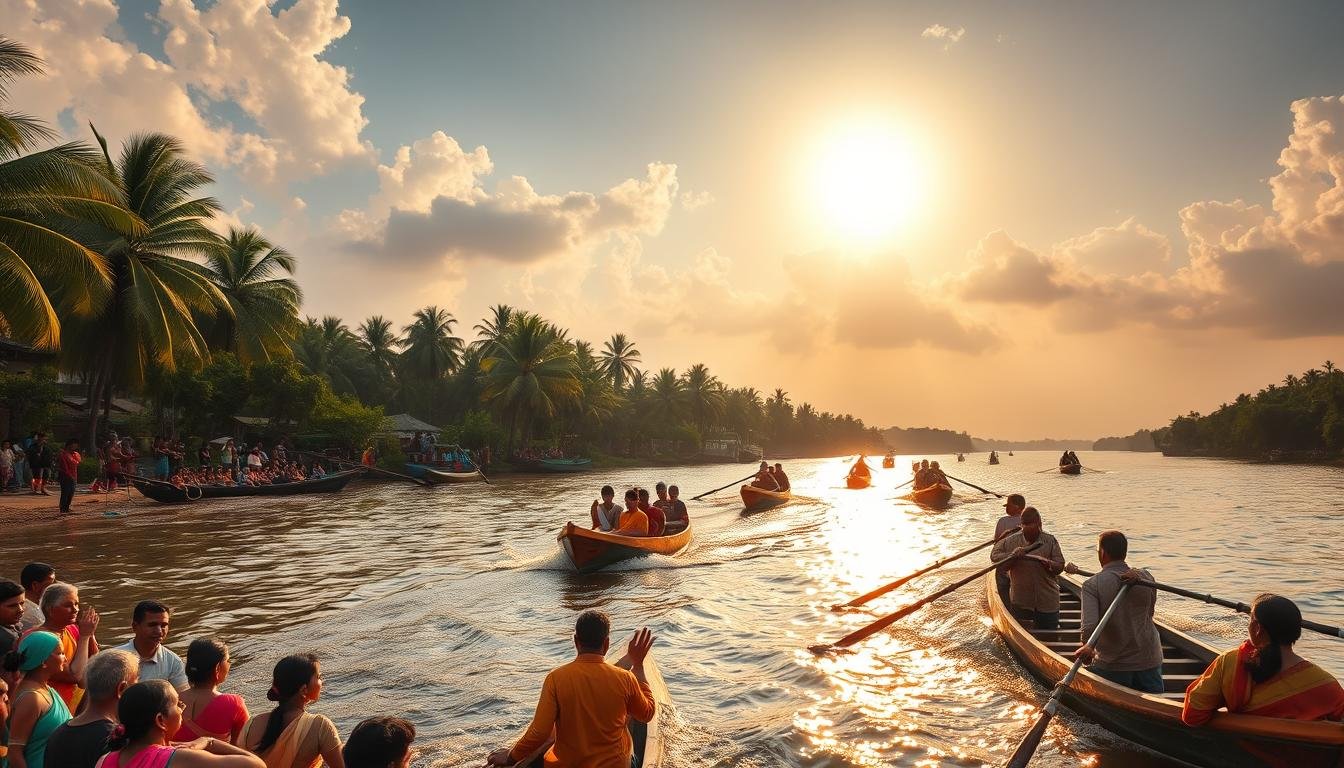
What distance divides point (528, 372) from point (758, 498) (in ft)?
101

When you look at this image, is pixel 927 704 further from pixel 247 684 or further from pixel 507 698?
pixel 247 684

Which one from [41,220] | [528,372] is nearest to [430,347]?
[528,372]

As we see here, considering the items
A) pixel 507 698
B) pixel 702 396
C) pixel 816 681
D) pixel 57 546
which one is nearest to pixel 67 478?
pixel 57 546

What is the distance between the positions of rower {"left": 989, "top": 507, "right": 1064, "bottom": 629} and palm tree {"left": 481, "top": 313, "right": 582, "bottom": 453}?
149 ft

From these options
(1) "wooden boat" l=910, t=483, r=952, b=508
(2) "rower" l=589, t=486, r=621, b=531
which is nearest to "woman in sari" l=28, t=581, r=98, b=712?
(2) "rower" l=589, t=486, r=621, b=531

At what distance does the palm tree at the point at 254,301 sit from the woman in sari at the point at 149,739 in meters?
38.0

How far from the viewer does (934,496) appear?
2841cm

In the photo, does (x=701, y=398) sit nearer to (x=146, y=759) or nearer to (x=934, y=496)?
(x=934, y=496)

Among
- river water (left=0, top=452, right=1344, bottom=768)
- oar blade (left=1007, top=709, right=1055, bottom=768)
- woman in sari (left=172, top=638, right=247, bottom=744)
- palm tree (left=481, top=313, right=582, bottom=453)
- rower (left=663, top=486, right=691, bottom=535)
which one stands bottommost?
river water (left=0, top=452, right=1344, bottom=768)

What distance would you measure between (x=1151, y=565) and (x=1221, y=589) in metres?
2.75

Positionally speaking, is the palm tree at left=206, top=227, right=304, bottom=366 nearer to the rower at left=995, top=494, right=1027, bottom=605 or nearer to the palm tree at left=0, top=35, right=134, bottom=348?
the palm tree at left=0, top=35, right=134, bottom=348

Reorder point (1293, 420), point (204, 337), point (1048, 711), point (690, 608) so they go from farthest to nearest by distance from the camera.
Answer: point (1293, 420), point (204, 337), point (690, 608), point (1048, 711)

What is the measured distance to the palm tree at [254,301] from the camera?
36312mm

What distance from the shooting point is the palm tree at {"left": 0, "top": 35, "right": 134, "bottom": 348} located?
17.3 m
